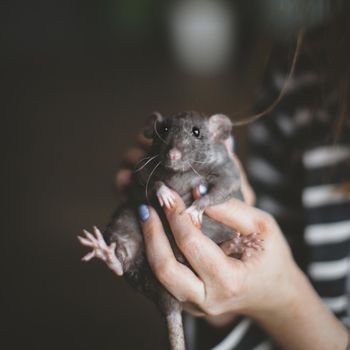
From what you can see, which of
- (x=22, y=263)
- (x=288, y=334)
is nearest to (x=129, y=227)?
(x=288, y=334)

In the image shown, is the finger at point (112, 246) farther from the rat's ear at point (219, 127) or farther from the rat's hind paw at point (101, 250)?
the rat's ear at point (219, 127)

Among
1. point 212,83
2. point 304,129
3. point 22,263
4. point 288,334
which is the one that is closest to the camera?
point 288,334

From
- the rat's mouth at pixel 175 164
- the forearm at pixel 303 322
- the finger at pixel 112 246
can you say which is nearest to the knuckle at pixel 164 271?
the finger at pixel 112 246

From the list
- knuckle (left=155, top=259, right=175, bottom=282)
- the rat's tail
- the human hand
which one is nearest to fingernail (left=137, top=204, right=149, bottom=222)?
the human hand

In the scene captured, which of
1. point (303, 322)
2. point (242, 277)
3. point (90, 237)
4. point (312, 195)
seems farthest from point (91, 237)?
point (312, 195)

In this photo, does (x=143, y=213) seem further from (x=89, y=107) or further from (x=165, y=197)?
(x=89, y=107)

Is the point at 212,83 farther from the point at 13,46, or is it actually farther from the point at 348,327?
the point at 348,327

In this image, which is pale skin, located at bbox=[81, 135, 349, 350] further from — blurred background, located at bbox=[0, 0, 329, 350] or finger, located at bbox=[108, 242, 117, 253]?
blurred background, located at bbox=[0, 0, 329, 350]
